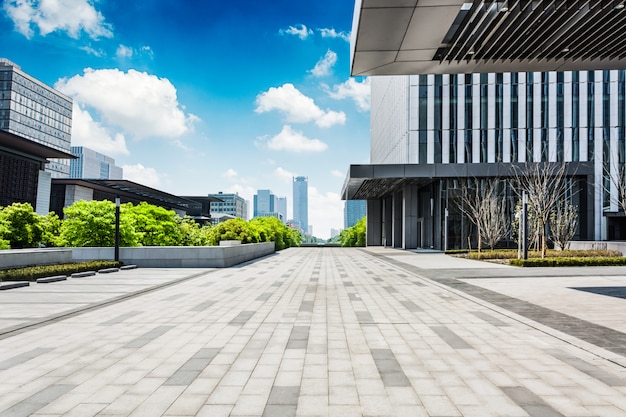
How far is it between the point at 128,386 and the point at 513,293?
35.9ft

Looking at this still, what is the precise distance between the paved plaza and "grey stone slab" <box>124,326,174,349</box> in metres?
0.03

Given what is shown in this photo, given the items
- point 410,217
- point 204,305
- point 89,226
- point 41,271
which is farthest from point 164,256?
point 410,217

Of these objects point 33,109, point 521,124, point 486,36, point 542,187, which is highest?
point 33,109

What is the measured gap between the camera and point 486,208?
32438 mm

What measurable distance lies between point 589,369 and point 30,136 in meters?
126

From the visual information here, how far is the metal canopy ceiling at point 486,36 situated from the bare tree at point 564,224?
73.8 feet

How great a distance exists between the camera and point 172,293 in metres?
12.2

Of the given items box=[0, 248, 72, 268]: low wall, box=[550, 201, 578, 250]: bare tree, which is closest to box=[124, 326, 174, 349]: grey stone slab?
box=[0, 248, 72, 268]: low wall

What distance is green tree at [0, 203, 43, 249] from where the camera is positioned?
30280mm

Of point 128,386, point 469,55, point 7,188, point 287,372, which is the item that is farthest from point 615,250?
point 7,188

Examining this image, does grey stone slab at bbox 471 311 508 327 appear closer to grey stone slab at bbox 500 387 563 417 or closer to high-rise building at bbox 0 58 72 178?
grey stone slab at bbox 500 387 563 417

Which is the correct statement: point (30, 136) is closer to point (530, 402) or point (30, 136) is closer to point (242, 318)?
point (242, 318)

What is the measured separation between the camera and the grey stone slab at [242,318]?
26.6ft

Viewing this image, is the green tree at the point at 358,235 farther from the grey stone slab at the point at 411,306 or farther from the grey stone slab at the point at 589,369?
the grey stone slab at the point at 589,369
